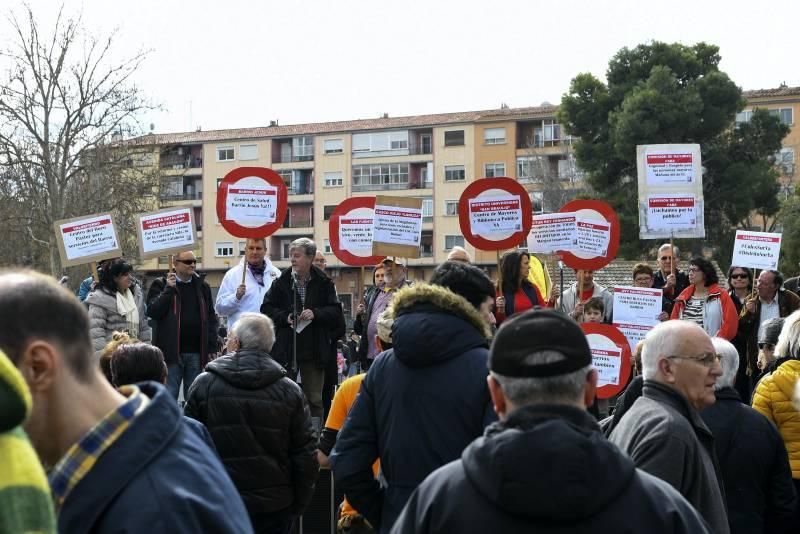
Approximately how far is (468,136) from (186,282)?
225ft

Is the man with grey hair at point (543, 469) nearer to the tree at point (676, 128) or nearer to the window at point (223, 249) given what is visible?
the tree at point (676, 128)

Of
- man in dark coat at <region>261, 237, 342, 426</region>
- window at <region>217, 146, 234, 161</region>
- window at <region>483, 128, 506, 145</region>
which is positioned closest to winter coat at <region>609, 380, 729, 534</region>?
man in dark coat at <region>261, 237, 342, 426</region>

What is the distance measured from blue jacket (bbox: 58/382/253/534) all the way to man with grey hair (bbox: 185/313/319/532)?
388 cm

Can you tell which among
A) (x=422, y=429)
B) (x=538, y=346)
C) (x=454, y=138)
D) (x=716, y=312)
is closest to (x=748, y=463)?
(x=422, y=429)

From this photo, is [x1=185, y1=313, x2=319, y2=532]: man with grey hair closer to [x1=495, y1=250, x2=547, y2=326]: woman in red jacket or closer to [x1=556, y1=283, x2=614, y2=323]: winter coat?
[x1=495, y1=250, x2=547, y2=326]: woman in red jacket

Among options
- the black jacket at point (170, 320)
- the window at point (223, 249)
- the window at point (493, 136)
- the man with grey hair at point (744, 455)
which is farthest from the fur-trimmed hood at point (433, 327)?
the window at point (223, 249)

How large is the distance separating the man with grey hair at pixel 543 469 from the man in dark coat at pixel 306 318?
25.1 ft

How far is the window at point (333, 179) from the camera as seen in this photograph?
83.1m

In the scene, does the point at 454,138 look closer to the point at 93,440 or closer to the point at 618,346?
the point at 618,346

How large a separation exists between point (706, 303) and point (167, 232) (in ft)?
18.0

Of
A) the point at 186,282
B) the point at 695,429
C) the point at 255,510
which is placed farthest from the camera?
the point at 186,282

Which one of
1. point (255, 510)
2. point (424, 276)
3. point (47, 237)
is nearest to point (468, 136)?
point (424, 276)

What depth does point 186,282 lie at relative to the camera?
36.4 ft

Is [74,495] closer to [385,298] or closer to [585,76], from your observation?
[385,298]
